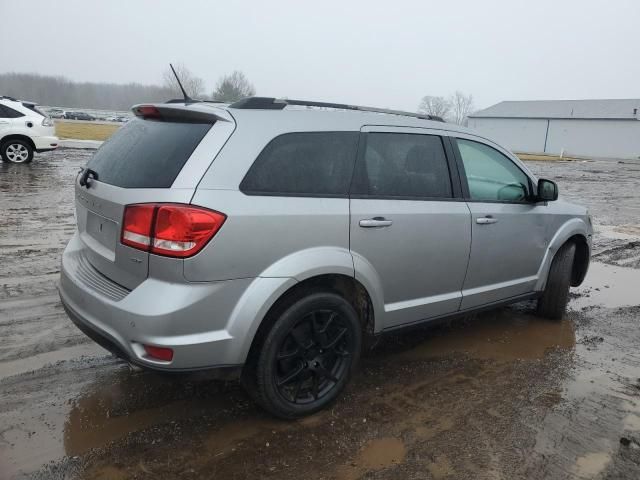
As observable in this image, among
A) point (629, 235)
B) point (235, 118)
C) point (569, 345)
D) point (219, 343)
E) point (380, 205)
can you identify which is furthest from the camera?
point (629, 235)

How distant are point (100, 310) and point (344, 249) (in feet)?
4.56

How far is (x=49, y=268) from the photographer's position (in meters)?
5.52

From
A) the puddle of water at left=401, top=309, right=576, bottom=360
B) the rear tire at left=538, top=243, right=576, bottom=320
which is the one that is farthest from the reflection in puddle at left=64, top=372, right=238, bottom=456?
the rear tire at left=538, top=243, right=576, bottom=320

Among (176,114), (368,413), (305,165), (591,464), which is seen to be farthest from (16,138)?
(591,464)

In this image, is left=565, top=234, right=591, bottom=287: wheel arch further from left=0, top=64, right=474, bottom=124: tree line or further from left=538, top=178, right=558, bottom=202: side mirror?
left=0, top=64, right=474, bottom=124: tree line

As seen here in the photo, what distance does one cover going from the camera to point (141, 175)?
9.11 feet

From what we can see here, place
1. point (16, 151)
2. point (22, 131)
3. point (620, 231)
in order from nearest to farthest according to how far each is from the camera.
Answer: point (620, 231) → point (22, 131) → point (16, 151)

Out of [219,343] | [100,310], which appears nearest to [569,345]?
[219,343]

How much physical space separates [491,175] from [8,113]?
523 inches

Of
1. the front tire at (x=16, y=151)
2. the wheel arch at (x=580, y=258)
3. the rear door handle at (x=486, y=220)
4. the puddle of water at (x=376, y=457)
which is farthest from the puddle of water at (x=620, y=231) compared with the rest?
the front tire at (x=16, y=151)

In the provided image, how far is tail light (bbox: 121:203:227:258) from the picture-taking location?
252 centimetres

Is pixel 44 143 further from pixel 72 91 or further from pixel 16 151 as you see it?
pixel 72 91

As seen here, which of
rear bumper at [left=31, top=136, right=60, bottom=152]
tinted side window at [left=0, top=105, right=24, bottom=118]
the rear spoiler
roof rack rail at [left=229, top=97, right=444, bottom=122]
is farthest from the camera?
rear bumper at [left=31, top=136, right=60, bottom=152]

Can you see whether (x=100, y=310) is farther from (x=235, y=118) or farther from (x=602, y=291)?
(x=602, y=291)
